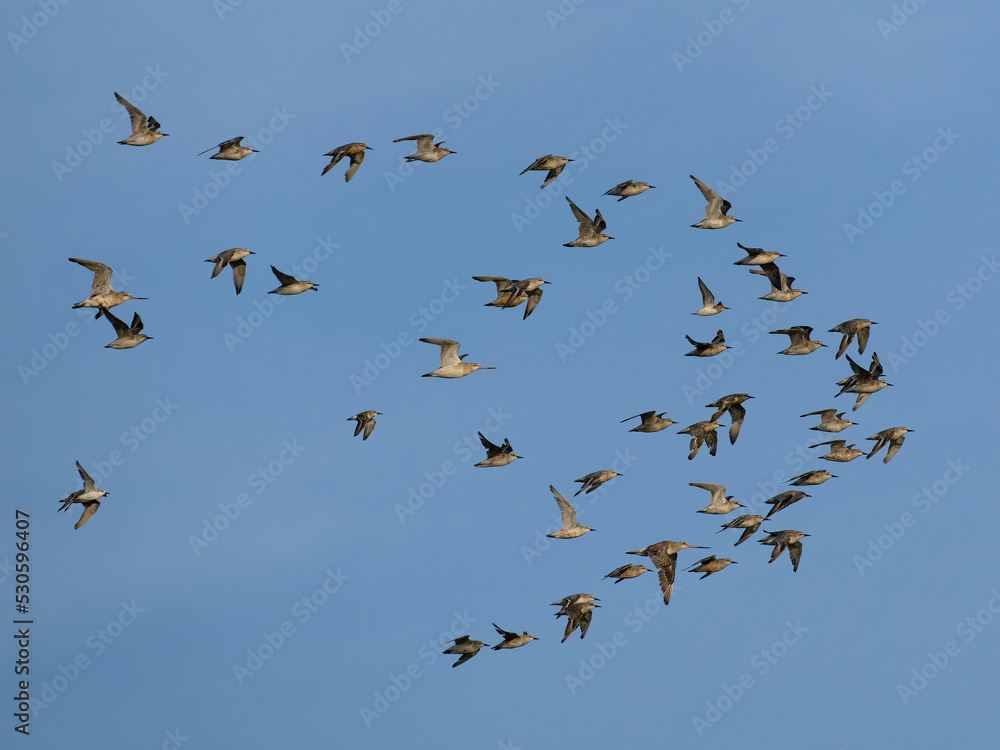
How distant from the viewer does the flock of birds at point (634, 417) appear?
5909 cm

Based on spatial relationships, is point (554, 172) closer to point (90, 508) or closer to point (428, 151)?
point (428, 151)

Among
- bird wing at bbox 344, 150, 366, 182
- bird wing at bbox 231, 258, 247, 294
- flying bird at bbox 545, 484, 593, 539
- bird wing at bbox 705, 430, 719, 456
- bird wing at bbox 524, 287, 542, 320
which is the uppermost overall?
bird wing at bbox 344, 150, 366, 182

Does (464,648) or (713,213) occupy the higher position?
(713,213)

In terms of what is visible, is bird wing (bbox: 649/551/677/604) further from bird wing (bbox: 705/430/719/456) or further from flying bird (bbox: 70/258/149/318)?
flying bird (bbox: 70/258/149/318)

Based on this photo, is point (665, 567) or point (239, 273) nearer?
point (665, 567)

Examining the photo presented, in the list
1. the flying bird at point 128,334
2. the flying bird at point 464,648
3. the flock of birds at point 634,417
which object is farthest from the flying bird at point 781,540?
the flying bird at point 128,334

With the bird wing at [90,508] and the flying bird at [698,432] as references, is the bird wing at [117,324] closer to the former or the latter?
the bird wing at [90,508]

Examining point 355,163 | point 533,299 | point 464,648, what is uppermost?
point 355,163

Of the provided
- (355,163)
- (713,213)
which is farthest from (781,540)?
(355,163)

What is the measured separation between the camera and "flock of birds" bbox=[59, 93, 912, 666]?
2327 inches

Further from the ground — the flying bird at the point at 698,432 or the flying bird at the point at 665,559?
the flying bird at the point at 698,432

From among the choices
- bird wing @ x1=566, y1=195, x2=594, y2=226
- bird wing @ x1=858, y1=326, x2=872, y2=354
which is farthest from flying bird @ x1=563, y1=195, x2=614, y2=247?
bird wing @ x1=858, y1=326, x2=872, y2=354

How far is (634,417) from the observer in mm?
62781

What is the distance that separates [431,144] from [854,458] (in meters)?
17.1
